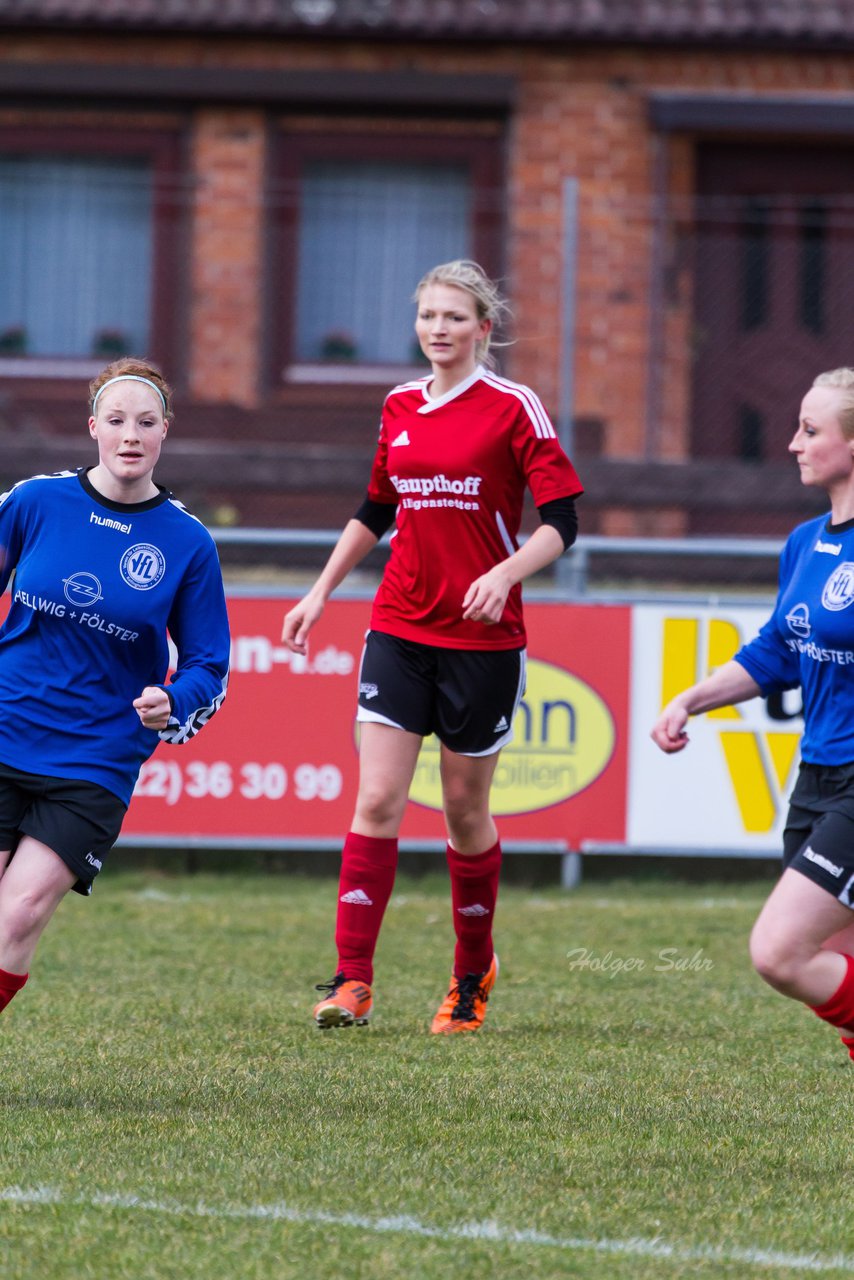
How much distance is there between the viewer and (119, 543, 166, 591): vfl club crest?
462 centimetres

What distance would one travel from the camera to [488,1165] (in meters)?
4.14

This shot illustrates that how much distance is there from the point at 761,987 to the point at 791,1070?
1376 millimetres

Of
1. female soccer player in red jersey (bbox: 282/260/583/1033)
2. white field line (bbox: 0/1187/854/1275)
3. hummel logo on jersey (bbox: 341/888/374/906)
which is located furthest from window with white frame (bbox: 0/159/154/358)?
white field line (bbox: 0/1187/854/1275)

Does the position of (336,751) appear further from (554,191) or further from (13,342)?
(554,191)

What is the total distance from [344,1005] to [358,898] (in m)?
0.35

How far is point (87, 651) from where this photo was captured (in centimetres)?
462

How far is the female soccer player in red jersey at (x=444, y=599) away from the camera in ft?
18.3

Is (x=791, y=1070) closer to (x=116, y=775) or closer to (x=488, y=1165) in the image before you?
(x=488, y=1165)

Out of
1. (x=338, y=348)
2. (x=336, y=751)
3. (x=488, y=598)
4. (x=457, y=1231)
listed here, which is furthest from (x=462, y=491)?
(x=338, y=348)

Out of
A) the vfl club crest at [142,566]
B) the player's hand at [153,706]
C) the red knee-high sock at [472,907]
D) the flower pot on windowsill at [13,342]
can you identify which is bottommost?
the red knee-high sock at [472,907]

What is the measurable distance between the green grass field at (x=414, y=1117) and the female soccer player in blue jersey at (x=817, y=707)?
1.46 feet

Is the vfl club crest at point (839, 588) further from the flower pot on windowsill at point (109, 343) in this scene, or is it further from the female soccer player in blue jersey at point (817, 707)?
the flower pot on windowsill at point (109, 343)

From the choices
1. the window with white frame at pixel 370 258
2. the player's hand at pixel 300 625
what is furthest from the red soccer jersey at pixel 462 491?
the window with white frame at pixel 370 258

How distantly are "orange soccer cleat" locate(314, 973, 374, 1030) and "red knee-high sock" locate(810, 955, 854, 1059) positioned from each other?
5.28 feet
